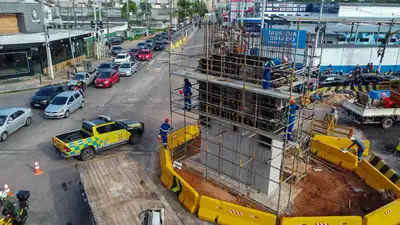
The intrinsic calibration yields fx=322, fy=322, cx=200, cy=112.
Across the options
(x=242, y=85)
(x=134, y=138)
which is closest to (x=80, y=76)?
(x=134, y=138)

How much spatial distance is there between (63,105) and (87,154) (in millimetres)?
7033

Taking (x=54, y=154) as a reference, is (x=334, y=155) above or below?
above

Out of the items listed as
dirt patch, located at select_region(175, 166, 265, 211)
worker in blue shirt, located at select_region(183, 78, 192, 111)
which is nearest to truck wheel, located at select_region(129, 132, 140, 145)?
dirt patch, located at select_region(175, 166, 265, 211)

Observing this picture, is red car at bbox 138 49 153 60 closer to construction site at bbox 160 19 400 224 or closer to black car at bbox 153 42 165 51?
black car at bbox 153 42 165 51

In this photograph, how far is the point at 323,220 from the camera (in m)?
9.45

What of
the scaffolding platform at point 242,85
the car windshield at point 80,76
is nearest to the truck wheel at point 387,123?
the scaffolding platform at point 242,85

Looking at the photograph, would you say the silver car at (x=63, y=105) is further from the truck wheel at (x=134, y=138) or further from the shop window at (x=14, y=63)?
the shop window at (x=14, y=63)

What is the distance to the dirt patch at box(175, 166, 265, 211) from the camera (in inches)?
445

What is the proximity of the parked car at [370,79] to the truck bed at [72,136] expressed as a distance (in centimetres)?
2342

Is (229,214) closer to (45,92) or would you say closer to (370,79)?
(45,92)

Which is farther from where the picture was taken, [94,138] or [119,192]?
[94,138]

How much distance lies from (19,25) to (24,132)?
2825 cm

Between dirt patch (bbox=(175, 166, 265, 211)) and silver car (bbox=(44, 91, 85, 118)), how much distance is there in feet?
35.2

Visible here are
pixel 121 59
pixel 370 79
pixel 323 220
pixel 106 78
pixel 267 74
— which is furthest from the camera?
pixel 121 59
